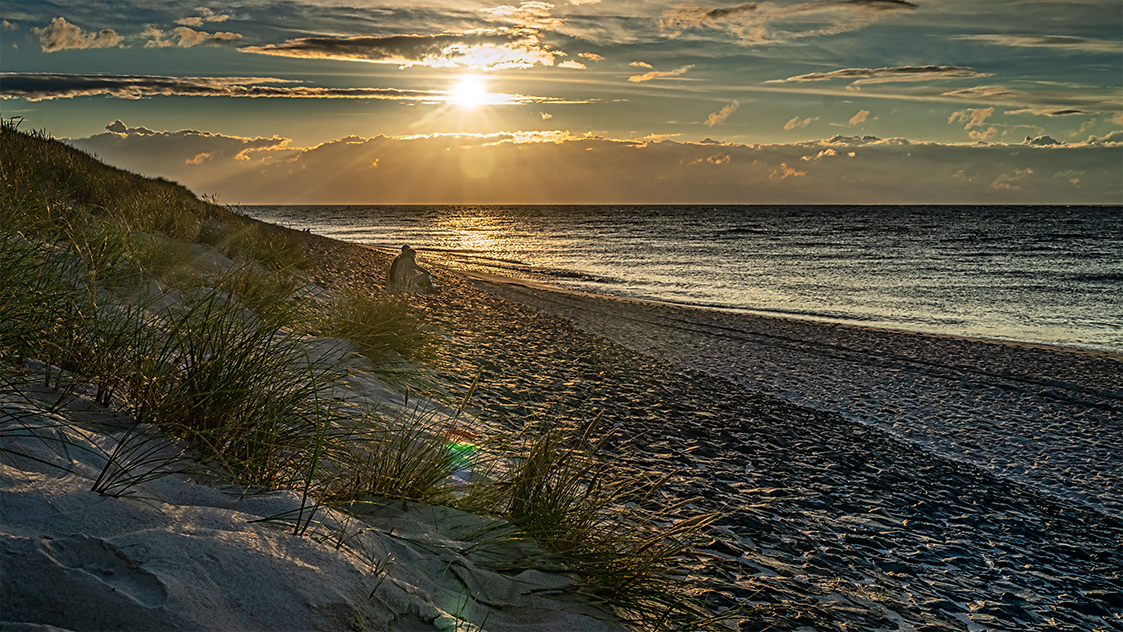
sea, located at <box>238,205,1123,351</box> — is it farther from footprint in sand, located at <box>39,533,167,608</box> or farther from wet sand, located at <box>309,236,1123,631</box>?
footprint in sand, located at <box>39,533,167,608</box>

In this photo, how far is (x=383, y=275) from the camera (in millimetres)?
18953

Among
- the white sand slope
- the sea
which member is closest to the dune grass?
the white sand slope

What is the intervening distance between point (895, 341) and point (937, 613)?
1210 cm

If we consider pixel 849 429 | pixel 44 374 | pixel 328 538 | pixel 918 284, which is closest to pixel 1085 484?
pixel 849 429

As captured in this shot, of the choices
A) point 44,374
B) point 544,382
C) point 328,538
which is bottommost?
point 544,382

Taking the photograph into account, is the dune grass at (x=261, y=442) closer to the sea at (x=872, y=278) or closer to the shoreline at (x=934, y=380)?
the shoreline at (x=934, y=380)

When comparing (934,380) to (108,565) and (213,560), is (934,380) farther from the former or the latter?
(108,565)

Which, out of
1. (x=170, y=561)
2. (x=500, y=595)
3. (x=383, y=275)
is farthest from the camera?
(x=383, y=275)

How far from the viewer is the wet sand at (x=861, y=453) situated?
14.1 feet

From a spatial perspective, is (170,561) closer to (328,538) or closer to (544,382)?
(328,538)

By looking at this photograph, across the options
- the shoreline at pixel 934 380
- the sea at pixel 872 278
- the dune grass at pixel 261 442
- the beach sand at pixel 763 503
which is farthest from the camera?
the sea at pixel 872 278

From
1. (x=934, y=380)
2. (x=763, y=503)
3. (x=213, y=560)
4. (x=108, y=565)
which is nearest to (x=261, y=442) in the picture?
(x=213, y=560)

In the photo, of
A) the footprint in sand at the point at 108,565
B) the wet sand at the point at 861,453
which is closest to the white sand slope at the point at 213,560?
the footprint in sand at the point at 108,565

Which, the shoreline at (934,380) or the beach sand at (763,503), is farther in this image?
the shoreline at (934,380)
